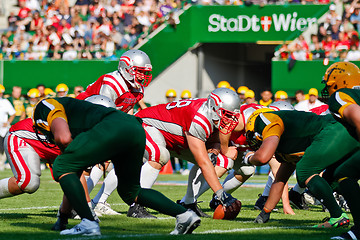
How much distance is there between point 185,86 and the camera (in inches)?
887

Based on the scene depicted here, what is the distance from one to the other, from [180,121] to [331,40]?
1244cm

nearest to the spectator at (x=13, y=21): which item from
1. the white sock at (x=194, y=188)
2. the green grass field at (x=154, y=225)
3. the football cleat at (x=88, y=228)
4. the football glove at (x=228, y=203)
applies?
the green grass field at (x=154, y=225)

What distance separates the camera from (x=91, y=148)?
554 cm

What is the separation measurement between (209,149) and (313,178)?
83.1 inches

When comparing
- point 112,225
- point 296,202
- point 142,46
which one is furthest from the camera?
point 142,46

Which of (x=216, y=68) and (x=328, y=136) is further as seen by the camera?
(x=216, y=68)

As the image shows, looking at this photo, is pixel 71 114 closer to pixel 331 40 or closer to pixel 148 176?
pixel 148 176

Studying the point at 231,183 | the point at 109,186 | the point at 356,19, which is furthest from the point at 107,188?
the point at 356,19

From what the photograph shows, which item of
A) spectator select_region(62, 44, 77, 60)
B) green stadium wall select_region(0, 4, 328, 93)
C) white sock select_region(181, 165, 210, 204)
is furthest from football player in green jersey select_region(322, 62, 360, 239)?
spectator select_region(62, 44, 77, 60)

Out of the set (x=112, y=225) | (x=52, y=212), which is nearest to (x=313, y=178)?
(x=112, y=225)

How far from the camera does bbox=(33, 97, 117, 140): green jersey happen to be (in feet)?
18.8

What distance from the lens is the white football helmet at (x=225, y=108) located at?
23.6 ft

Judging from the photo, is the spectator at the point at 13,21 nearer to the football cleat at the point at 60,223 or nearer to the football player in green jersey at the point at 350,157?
the football cleat at the point at 60,223

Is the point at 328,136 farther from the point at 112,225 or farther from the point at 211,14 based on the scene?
the point at 211,14
